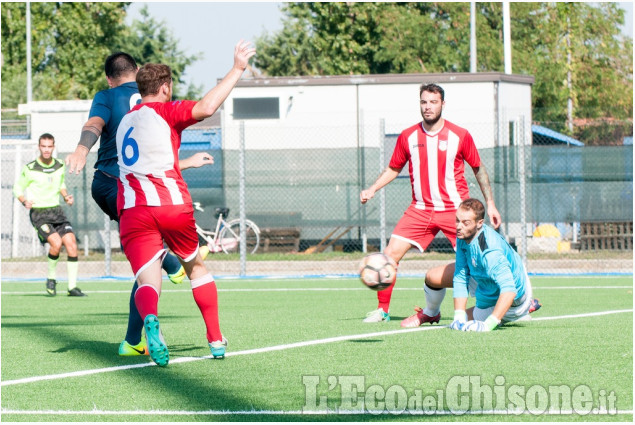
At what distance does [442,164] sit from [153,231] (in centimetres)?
357

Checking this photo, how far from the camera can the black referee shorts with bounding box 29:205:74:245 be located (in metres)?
14.6

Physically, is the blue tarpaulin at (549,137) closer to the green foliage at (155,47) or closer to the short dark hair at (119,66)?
the short dark hair at (119,66)

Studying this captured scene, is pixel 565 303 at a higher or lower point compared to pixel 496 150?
lower

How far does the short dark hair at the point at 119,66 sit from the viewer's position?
8023 millimetres

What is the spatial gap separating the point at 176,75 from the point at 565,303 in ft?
153

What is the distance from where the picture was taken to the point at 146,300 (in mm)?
6891

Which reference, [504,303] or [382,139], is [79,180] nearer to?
[382,139]

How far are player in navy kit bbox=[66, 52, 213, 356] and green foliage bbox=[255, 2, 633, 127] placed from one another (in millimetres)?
28734

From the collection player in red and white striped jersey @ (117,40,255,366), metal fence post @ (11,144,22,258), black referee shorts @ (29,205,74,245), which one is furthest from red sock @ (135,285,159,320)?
metal fence post @ (11,144,22,258)

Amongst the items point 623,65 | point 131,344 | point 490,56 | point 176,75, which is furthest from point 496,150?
point 176,75

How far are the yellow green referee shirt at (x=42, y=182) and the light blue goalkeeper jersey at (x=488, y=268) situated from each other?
7579 millimetres

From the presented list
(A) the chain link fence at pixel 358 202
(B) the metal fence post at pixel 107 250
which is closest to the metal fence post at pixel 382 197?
(A) the chain link fence at pixel 358 202

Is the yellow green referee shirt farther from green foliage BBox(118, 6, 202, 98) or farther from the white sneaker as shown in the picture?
green foliage BBox(118, 6, 202, 98)

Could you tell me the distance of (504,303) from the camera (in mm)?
8438
